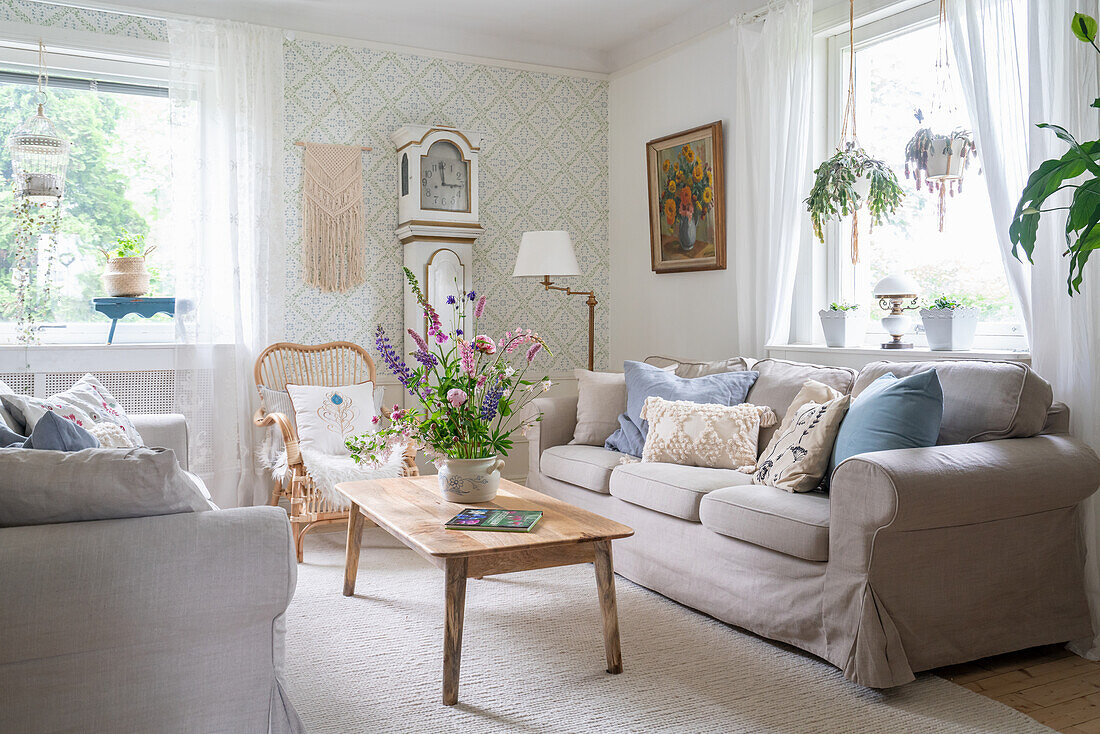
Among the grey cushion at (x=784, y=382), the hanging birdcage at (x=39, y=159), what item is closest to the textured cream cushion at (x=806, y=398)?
the grey cushion at (x=784, y=382)

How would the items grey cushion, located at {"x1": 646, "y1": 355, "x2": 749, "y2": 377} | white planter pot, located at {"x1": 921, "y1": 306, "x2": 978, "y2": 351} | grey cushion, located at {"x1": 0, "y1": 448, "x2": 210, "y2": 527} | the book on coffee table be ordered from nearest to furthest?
grey cushion, located at {"x1": 0, "y1": 448, "x2": 210, "y2": 527}
the book on coffee table
white planter pot, located at {"x1": 921, "y1": 306, "x2": 978, "y2": 351}
grey cushion, located at {"x1": 646, "y1": 355, "x2": 749, "y2": 377}

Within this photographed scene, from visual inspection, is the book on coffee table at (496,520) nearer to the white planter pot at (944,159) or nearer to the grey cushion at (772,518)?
the grey cushion at (772,518)

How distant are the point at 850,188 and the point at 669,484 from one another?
1544mm

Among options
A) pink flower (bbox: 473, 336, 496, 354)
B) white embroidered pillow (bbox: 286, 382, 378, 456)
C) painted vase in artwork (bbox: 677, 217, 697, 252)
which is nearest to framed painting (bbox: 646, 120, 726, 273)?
painted vase in artwork (bbox: 677, 217, 697, 252)

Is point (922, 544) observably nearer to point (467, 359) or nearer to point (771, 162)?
point (467, 359)

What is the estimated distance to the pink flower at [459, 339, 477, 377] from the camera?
9.19 ft

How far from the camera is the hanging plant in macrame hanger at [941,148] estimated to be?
3.35m

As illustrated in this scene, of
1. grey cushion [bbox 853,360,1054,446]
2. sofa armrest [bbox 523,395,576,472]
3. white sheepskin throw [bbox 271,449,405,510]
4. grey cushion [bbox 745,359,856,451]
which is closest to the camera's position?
grey cushion [bbox 853,360,1054,446]

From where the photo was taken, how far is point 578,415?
4.12 m

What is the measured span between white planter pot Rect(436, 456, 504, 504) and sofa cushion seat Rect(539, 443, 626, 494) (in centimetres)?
80

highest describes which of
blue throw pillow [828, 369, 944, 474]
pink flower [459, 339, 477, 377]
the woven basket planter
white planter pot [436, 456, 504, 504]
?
the woven basket planter

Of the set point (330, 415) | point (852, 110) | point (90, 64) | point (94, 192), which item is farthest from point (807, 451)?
point (90, 64)

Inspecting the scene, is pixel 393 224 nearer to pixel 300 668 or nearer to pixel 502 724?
pixel 300 668

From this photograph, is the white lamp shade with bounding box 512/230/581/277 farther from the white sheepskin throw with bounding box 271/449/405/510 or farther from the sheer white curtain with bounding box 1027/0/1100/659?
the sheer white curtain with bounding box 1027/0/1100/659
